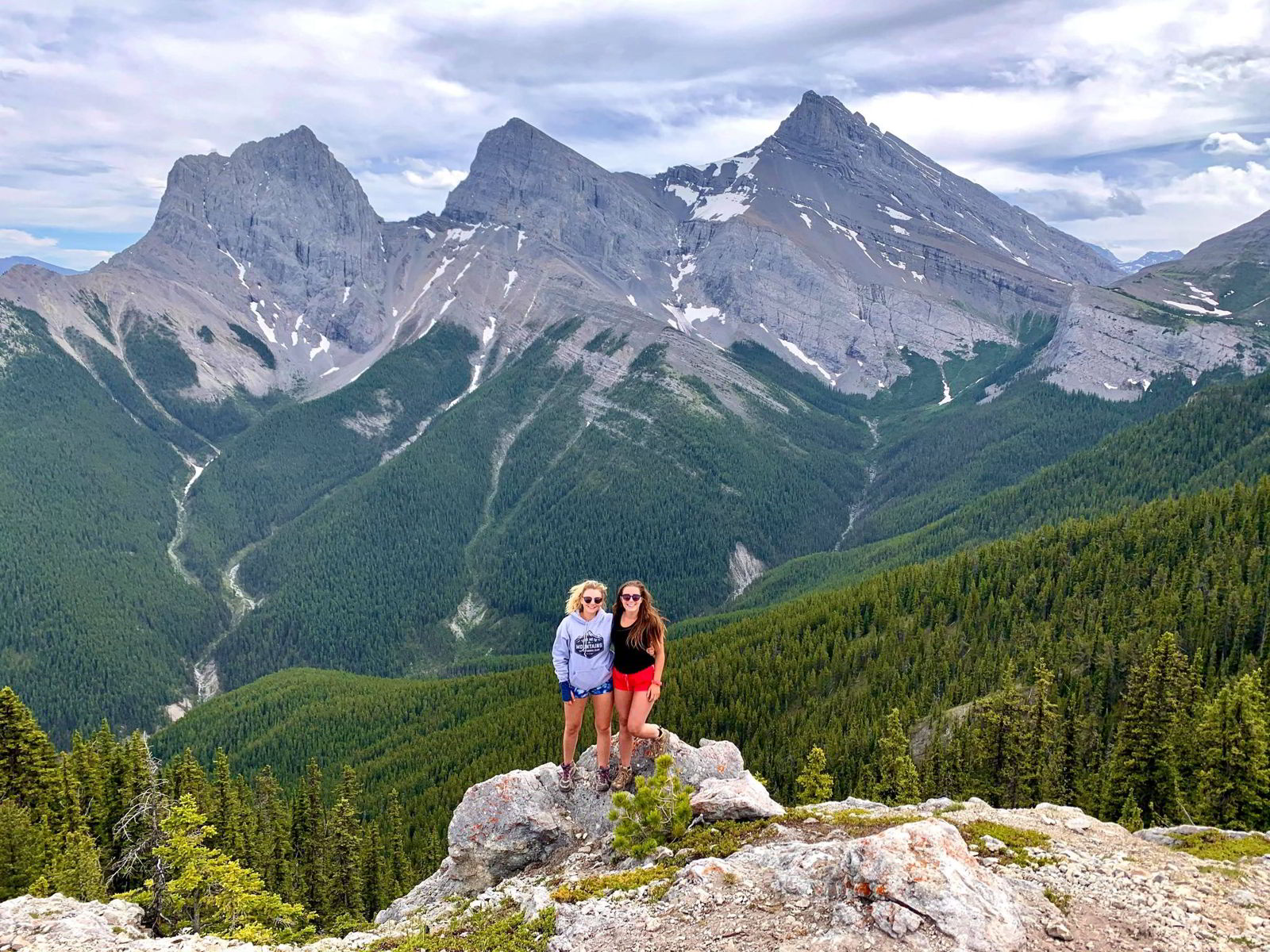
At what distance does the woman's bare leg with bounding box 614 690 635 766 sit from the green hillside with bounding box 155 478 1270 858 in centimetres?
4125

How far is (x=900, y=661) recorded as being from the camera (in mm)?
91000

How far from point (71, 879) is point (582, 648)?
95.6 ft

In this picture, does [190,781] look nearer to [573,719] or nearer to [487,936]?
[487,936]

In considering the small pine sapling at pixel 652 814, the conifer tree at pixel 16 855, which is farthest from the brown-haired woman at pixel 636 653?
the conifer tree at pixel 16 855

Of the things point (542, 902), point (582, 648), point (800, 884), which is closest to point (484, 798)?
point (542, 902)

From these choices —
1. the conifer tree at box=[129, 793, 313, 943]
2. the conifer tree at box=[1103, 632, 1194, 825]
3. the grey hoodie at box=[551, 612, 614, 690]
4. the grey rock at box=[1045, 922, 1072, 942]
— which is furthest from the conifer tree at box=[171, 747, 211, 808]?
the conifer tree at box=[1103, 632, 1194, 825]

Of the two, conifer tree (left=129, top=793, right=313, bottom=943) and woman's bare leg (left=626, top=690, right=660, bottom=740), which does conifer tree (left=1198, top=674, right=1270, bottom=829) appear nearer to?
woman's bare leg (left=626, top=690, right=660, bottom=740)

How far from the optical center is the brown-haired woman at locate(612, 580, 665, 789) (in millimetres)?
18453

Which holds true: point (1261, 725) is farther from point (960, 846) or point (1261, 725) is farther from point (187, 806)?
point (187, 806)

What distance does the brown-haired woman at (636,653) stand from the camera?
18453 millimetres

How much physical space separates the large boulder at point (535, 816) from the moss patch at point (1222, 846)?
11146 mm

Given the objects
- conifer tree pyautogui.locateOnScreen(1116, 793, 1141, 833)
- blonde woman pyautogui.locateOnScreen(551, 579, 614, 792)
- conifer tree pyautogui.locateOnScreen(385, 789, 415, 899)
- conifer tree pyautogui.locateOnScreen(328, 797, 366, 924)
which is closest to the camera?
blonde woman pyautogui.locateOnScreen(551, 579, 614, 792)

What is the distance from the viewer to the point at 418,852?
6856 cm

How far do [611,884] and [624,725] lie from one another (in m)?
3.98
